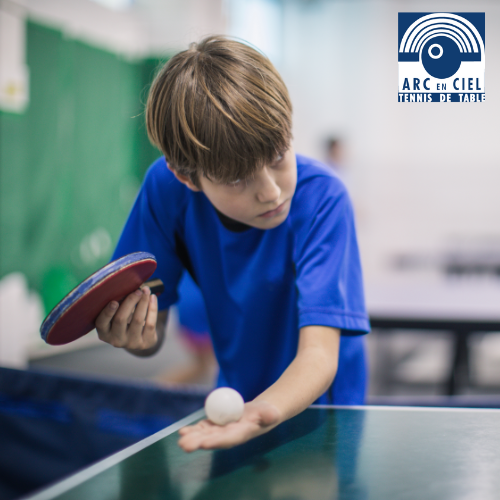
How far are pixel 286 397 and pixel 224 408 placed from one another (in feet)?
0.34

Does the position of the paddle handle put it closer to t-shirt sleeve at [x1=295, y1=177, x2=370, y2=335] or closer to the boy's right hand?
the boy's right hand

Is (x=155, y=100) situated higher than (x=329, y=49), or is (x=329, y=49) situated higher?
(x=329, y=49)

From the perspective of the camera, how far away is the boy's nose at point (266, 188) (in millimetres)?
752

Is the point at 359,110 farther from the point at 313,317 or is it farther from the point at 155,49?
the point at 313,317

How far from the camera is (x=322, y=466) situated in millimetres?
629

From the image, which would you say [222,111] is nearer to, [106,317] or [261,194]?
[261,194]

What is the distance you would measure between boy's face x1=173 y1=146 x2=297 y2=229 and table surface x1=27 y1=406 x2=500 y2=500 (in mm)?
311

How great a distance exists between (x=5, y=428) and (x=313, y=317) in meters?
1.25

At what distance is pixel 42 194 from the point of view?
11.3ft

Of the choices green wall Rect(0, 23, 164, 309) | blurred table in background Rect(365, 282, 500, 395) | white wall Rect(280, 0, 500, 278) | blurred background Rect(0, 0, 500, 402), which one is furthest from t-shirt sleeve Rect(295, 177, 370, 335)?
white wall Rect(280, 0, 500, 278)

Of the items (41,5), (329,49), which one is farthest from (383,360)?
(329,49)

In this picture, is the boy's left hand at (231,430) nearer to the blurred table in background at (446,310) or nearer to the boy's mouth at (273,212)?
the boy's mouth at (273,212)

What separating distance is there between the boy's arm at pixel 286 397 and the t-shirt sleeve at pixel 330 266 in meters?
0.03

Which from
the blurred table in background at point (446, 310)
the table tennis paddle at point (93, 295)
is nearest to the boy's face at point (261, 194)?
the table tennis paddle at point (93, 295)
